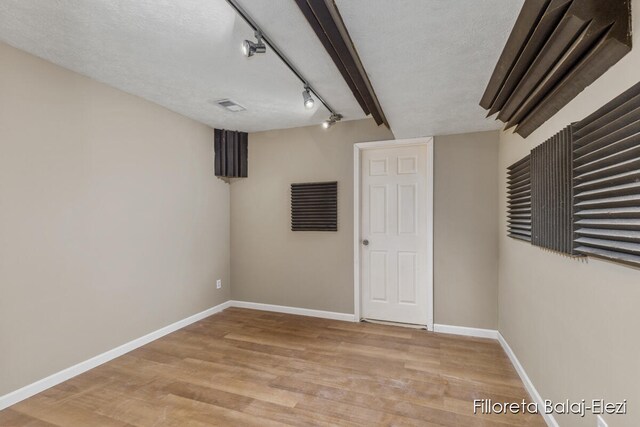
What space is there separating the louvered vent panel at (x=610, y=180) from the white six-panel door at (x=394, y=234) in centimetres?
209

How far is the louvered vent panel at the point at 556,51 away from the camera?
44.9 inches

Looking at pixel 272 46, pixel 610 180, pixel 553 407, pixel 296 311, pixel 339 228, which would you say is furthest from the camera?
pixel 296 311

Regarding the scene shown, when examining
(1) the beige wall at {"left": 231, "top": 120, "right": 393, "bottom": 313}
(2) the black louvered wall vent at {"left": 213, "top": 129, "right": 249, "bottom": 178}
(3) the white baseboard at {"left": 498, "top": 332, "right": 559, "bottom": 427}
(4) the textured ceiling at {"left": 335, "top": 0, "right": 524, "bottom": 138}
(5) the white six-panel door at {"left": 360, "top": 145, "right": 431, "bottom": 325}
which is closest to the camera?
(4) the textured ceiling at {"left": 335, "top": 0, "right": 524, "bottom": 138}

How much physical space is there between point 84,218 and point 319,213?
2398 mm

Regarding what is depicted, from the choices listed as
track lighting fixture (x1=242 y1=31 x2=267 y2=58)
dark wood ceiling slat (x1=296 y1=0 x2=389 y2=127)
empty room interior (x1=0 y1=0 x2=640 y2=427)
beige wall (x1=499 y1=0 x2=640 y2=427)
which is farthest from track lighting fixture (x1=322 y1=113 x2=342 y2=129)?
beige wall (x1=499 y1=0 x2=640 y2=427)

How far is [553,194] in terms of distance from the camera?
5.63ft

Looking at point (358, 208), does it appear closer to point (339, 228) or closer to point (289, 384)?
point (339, 228)

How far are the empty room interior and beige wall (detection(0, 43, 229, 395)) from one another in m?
0.02

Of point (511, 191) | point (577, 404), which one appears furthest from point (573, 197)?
point (511, 191)

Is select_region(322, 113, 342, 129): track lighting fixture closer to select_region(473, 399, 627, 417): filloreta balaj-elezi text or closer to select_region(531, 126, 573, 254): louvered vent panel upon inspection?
select_region(531, 126, 573, 254): louvered vent panel

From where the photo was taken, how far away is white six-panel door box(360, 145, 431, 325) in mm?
3543

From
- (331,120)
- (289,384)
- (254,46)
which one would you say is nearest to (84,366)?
(289,384)

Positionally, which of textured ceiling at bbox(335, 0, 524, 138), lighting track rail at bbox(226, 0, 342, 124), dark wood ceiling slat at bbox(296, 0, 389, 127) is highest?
lighting track rail at bbox(226, 0, 342, 124)

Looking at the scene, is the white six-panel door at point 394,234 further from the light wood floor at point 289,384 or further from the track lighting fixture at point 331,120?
the track lighting fixture at point 331,120
